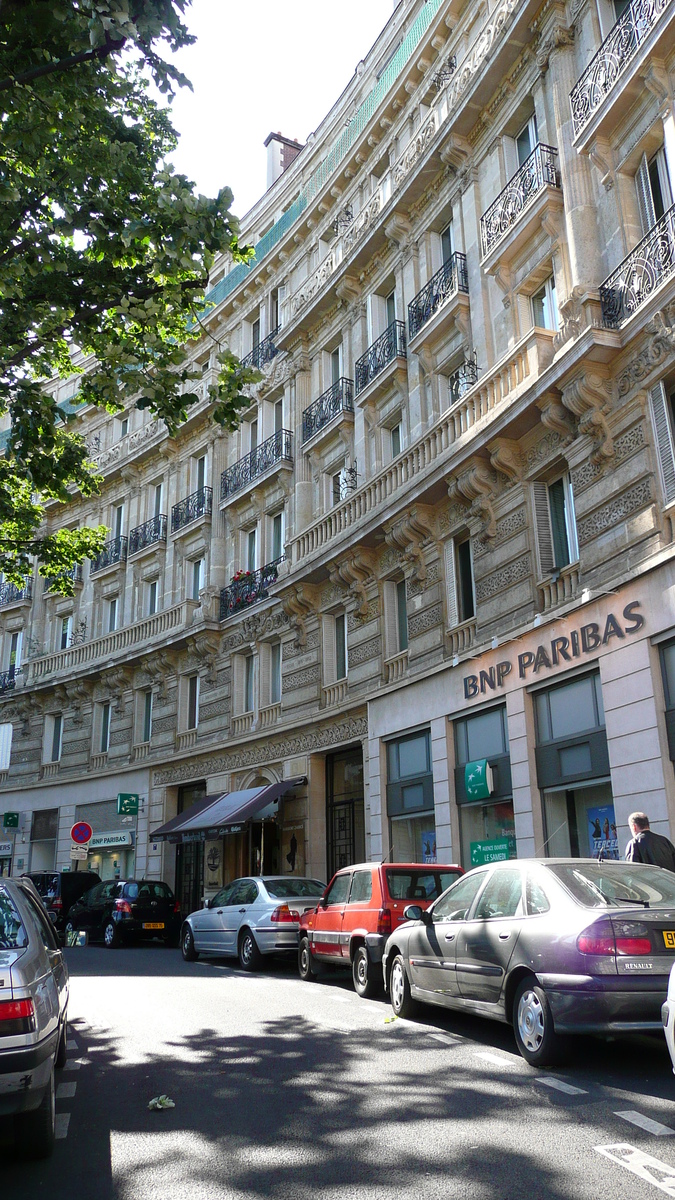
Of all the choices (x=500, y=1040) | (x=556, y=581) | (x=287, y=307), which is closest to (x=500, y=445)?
(x=556, y=581)

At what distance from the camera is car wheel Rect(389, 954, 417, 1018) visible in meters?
9.50

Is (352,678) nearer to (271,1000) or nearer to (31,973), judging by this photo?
(271,1000)

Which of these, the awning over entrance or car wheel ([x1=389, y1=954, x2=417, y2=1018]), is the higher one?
the awning over entrance

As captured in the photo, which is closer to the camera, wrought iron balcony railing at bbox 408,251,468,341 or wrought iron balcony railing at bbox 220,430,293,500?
wrought iron balcony railing at bbox 408,251,468,341

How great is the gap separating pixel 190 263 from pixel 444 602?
8926 mm

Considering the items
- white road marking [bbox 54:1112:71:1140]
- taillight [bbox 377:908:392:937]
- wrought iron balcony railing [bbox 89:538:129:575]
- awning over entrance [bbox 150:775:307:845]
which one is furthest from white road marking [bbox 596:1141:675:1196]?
wrought iron balcony railing [bbox 89:538:129:575]

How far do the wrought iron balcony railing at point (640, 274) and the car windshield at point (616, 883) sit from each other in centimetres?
826

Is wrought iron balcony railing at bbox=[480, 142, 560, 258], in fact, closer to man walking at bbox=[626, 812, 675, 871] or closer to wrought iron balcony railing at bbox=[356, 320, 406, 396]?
wrought iron balcony railing at bbox=[356, 320, 406, 396]

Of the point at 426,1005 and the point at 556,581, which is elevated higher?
the point at 556,581

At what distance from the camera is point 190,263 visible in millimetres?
11273

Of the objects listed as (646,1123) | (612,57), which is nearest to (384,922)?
(646,1123)

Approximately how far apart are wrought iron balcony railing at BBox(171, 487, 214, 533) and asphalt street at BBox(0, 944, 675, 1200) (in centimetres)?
2207

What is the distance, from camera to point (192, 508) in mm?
31500

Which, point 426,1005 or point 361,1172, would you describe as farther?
point 426,1005
